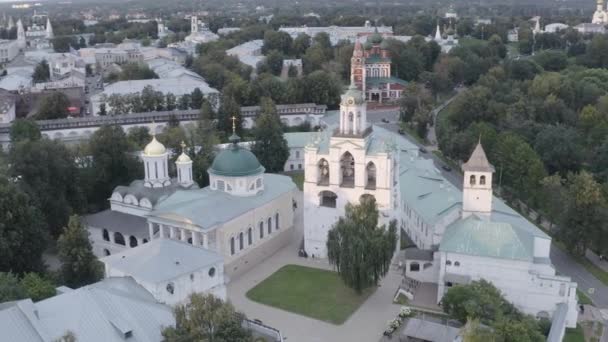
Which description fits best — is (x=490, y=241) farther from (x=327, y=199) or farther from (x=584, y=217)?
(x=327, y=199)

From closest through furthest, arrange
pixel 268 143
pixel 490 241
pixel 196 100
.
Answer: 1. pixel 490 241
2. pixel 268 143
3. pixel 196 100

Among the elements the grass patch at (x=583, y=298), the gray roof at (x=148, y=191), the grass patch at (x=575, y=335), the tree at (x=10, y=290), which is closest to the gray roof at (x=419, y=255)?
the grass patch at (x=575, y=335)

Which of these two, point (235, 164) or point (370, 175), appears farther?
point (235, 164)

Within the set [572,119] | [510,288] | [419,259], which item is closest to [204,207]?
[419,259]

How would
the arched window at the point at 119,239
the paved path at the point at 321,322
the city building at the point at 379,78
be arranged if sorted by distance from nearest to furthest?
1. the paved path at the point at 321,322
2. the arched window at the point at 119,239
3. the city building at the point at 379,78

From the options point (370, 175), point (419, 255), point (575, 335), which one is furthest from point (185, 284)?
point (575, 335)

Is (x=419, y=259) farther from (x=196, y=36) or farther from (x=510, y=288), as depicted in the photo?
(x=196, y=36)

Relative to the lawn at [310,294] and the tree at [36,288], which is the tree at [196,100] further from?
the tree at [36,288]

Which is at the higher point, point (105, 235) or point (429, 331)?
point (105, 235)

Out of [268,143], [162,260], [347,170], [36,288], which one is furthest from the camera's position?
[268,143]
